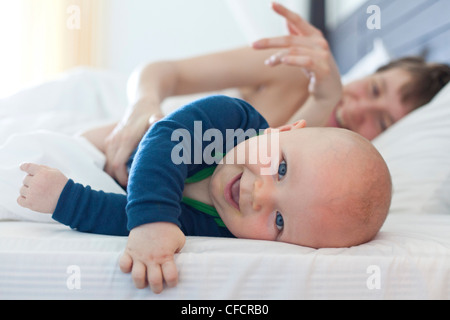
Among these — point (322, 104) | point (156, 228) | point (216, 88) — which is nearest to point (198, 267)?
point (156, 228)

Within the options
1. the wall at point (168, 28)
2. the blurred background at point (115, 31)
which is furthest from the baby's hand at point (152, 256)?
the wall at point (168, 28)

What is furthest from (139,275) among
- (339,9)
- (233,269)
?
(339,9)

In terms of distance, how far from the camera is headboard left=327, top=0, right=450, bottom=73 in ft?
5.00

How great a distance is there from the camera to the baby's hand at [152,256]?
1.88 feet

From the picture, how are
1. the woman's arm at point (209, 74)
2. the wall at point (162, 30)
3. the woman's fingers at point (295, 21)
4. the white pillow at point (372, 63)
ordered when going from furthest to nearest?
1. the wall at point (162, 30)
2. the white pillow at point (372, 63)
3. the woman's arm at point (209, 74)
4. the woman's fingers at point (295, 21)

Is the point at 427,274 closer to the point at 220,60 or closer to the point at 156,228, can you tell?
the point at 156,228

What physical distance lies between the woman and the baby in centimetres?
37

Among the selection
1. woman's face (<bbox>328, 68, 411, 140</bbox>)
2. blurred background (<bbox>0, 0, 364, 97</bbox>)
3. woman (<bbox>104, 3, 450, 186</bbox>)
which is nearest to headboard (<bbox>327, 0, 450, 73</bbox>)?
woman (<bbox>104, 3, 450, 186</bbox>)

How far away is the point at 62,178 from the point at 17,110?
75 centimetres

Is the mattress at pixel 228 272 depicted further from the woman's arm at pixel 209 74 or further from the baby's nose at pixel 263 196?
the woman's arm at pixel 209 74

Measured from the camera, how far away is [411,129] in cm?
118

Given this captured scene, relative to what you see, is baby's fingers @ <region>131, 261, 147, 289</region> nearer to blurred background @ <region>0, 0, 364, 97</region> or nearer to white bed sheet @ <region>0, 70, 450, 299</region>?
white bed sheet @ <region>0, 70, 450, 299</region>

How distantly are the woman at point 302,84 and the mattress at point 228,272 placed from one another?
20.8 inches

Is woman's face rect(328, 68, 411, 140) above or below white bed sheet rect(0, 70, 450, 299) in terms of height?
above
